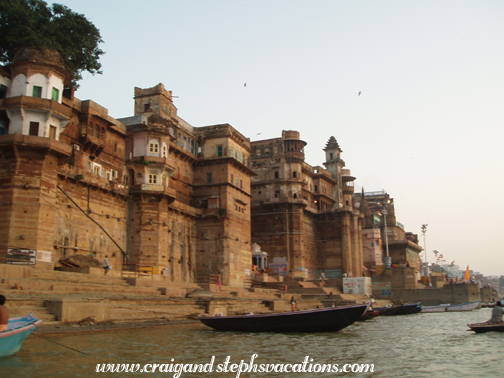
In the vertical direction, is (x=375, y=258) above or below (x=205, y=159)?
below

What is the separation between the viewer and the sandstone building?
2625 cm

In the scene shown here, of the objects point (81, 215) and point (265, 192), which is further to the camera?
point (265, 192)

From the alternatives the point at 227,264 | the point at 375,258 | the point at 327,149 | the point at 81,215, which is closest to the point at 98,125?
the point at 81,215

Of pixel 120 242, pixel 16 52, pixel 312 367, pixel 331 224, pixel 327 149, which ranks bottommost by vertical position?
pixel 312 367

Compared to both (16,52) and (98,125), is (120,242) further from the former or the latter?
(16,52)

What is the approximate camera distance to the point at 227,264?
43531 mm

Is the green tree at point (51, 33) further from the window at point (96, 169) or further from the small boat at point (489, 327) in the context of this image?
the small boat at point (489, 327)

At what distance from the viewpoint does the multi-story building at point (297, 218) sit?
58781 millimetres

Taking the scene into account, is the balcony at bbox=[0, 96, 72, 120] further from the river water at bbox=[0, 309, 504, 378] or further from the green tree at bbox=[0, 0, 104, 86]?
the river water at bbox=[0, 309, 504, 378]

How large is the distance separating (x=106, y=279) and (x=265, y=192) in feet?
122

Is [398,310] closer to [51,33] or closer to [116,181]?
[116,181]

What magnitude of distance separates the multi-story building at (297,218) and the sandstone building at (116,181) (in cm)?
1046

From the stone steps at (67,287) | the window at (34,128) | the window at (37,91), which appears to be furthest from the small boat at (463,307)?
the window at (37,91)

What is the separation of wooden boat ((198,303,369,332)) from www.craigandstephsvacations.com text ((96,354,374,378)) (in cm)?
693
